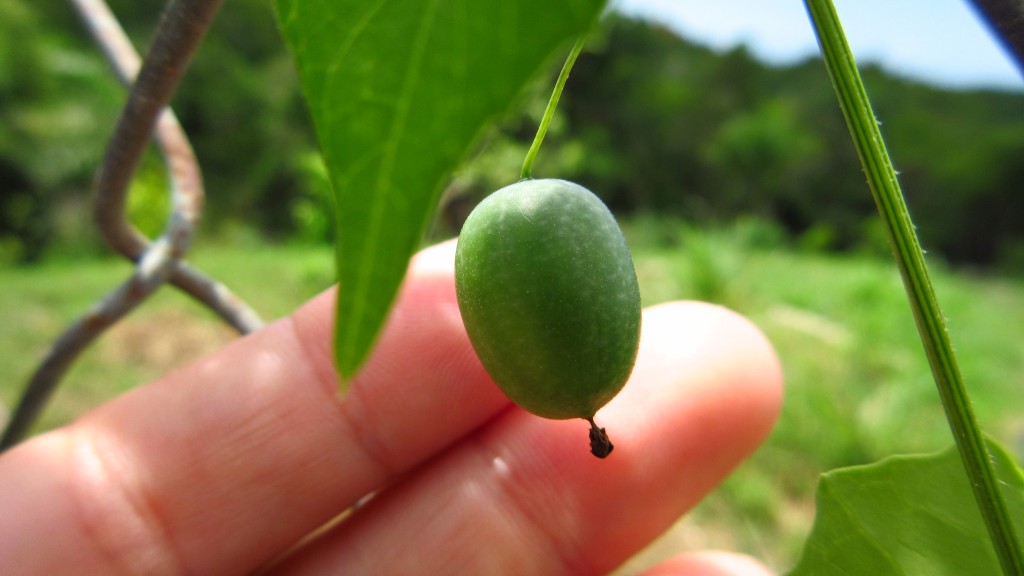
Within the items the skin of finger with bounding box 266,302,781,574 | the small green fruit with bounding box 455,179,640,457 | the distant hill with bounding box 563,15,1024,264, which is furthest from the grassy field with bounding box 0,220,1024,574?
the distant hill with bounding box 563,15,1024,264

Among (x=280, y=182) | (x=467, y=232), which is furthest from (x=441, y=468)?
(x=280, y=182)

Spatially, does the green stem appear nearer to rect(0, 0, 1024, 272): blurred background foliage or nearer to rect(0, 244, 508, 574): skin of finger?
rect(0, 244, 508, 574): skin of finger

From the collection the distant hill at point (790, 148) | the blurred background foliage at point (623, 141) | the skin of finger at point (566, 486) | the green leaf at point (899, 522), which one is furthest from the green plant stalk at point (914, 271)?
the distant hill at point (790, 148)

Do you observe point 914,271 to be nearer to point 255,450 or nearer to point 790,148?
point 255,450

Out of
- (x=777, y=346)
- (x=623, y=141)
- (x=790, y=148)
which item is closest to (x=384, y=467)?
(x=777, y=346)

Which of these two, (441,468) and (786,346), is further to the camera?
(786,346)

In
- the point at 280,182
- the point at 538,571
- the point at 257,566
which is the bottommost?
the point at 280,182

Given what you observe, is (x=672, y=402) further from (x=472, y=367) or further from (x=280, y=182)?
(x=280, y=182)
